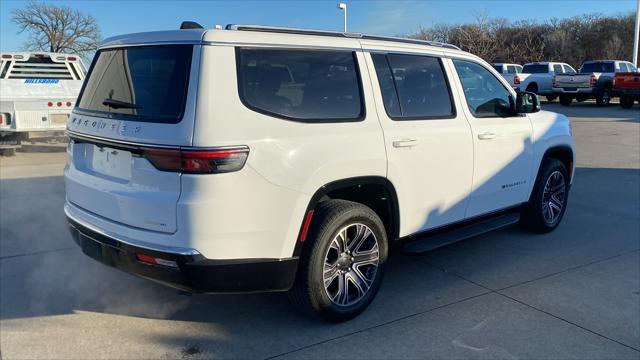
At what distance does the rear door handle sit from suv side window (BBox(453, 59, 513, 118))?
92 centimetres

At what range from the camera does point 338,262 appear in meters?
3.79

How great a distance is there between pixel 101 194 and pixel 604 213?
19.5ft

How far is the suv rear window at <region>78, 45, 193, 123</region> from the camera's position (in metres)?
3.13

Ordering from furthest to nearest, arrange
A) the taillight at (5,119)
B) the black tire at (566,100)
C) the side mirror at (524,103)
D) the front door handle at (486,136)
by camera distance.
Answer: the black tire at (566,100), the taillight at (5,119), the side mirror at (524,103), the front door handle at (486,136)

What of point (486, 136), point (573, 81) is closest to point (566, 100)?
point (573, 81)

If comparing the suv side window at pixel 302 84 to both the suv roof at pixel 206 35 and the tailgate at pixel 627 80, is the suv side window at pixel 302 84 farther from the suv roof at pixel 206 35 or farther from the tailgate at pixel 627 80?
the tailgate at pixel 627 80

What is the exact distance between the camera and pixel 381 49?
405cm

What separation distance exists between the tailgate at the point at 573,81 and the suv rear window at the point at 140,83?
25331mm

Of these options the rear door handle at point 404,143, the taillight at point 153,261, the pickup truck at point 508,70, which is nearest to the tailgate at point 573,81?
the pickup truck at point 508,70

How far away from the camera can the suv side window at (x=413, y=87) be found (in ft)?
13.1

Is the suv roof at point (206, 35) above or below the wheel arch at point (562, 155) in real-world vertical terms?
above

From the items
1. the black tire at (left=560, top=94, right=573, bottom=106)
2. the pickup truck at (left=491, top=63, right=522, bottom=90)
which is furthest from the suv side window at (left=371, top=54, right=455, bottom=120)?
the pickup truck at (left=491, top=63, right=522, bottom=90)

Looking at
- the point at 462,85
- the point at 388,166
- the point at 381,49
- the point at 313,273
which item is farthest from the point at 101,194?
the point at 462,85

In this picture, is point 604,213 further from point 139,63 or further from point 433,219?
point 139,63
